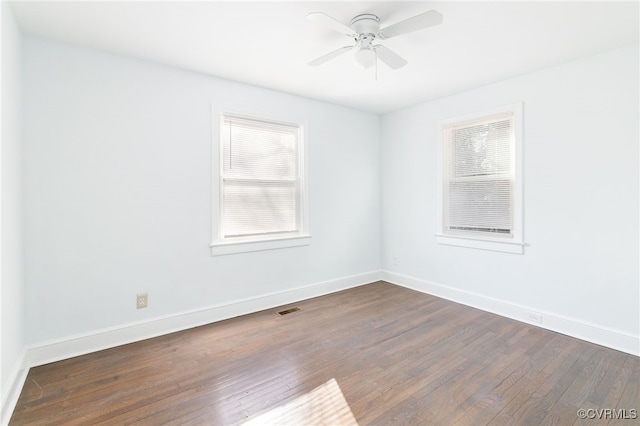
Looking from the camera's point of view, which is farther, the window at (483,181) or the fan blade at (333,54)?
the window at (483,181)

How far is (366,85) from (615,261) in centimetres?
286

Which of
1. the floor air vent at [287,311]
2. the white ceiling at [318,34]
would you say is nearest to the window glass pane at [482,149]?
the white ceiling at [318,34]

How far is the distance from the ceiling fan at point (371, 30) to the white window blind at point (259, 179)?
4.35 feet

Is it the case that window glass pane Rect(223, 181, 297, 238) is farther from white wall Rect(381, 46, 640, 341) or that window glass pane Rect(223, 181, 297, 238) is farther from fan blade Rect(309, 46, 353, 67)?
white wall Rect(381, 46, 640, 341)

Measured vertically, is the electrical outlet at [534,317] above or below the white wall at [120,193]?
below

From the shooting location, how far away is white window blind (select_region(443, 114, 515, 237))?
3.26 meters

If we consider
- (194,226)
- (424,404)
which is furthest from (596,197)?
(194,226)

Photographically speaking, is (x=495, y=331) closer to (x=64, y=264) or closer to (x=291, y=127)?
(x=291, y=127)

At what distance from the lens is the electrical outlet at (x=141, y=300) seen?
2.71m

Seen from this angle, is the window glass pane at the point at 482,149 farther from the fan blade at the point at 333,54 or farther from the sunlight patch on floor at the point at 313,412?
the sunlight patch on floor at the point at 313,412

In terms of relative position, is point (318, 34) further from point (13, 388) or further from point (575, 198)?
point (13, 388)

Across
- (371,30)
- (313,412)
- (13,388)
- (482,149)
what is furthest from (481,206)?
(13,388)

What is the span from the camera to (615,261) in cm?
256

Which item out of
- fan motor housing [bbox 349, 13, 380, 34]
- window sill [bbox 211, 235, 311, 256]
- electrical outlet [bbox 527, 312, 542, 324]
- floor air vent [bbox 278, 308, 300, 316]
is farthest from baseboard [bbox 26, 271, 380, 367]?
fan motor housing [bbox 349, 13, 380, 34]
